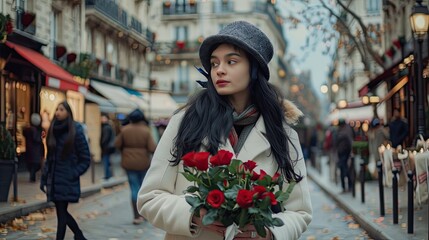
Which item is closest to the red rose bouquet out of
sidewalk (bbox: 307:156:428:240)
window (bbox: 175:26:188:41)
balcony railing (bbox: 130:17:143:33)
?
sidewalk (bbox: 307:156:428:240)

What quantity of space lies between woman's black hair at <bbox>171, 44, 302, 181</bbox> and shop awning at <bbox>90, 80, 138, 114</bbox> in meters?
25.0

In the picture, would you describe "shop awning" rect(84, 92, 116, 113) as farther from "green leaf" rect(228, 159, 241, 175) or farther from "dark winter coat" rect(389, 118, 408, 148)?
"green leaf" rect(228, 159, 241, 175)

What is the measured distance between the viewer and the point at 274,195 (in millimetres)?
2434

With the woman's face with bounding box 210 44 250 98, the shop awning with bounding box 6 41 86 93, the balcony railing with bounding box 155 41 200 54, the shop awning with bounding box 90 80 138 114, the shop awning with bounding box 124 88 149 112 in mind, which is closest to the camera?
the woman's face with bounding box 210 44 250 98

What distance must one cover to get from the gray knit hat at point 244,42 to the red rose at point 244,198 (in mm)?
694

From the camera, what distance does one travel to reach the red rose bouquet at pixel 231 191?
239 centimetres

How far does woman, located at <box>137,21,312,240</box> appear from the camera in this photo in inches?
105

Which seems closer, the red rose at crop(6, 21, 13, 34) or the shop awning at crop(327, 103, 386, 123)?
the red rose at crop(6, 21, 13, 34)

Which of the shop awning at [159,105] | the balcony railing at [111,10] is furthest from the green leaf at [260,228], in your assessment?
the shop awning at [159,105]

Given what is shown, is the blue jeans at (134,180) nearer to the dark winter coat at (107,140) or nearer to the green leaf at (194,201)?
the green leaf at (194,201)

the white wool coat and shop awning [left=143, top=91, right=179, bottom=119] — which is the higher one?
shop awning [left=143, top=91, right=179, bottom=119]

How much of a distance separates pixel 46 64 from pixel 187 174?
39.6ft

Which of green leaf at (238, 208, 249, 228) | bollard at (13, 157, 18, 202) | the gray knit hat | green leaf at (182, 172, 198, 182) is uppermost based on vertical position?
the gray knit hat

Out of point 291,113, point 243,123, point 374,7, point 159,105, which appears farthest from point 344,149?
point 159,105
